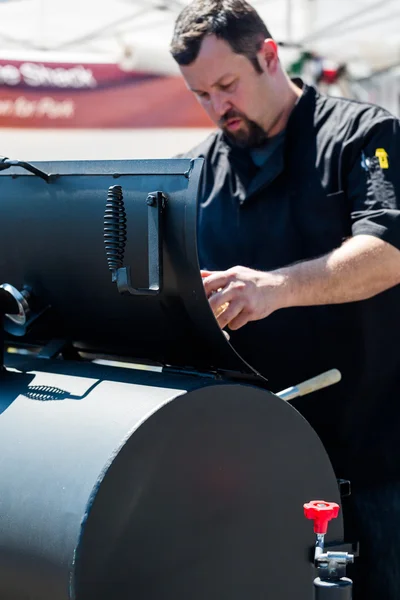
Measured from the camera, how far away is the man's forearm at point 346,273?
1499mm

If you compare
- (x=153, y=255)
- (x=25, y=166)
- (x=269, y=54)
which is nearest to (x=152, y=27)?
(x=269, y=54)

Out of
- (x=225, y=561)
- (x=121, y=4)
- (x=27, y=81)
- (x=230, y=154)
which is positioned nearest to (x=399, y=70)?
(x=121, y=4)

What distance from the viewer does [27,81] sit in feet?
16.9

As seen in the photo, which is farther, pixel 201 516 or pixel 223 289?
pixel 223 289

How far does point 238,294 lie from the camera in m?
1.35

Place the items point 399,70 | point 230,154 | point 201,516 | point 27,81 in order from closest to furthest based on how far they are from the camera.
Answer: point 201,516 → point 230,154 → point 27,81 → point 399,70

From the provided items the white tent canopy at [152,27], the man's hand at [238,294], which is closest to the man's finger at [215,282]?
the man's hand at [238,294]

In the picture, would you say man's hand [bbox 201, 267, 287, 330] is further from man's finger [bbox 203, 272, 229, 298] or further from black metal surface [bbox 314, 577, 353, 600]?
black metal surface [bbox 314, 577, 353, 600]

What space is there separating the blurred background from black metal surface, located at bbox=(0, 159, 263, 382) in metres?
3.67

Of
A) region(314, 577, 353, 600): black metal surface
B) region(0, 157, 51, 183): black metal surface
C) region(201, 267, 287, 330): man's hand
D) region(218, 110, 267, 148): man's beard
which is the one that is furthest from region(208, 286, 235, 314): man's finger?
region(218, 110, 267, 148): man's beard

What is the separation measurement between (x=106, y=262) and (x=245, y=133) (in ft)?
2.29

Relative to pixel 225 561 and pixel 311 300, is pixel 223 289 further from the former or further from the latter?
pixel 225 561

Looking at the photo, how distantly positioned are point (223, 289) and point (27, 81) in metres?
4.14

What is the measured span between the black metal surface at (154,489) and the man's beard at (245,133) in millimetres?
760
